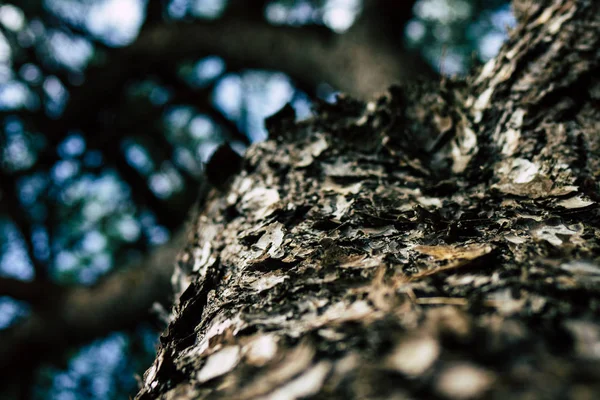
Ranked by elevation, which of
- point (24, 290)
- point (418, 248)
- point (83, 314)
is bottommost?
point (418, 248)

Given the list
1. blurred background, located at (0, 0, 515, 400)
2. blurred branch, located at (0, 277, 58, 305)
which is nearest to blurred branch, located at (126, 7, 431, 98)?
blurred background, located at (0, 0, 515, 400)

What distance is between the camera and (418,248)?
0.51m

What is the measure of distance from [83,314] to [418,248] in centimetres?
176

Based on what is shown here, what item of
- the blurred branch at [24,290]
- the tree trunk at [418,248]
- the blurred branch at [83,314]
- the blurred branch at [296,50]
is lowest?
the tree trunk at [418,248]

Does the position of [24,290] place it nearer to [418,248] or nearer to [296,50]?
[296,50]

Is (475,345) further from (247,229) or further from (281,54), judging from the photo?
(281,54)

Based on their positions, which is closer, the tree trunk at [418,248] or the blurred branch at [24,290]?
the tree trunk at [418,248]

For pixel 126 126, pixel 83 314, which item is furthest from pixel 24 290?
pixel 126 126

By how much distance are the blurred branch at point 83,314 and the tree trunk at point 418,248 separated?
3.48ft

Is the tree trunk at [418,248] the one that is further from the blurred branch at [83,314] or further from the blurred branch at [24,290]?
the blurred branch at [24,290]

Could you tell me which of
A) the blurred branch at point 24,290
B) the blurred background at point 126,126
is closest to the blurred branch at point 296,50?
the blurred background at point 126,126

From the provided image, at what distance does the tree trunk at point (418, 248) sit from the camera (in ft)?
0.97

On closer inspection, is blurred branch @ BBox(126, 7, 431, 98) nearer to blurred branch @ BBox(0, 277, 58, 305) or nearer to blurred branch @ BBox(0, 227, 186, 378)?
blurred branch @ BBox(0, 227, 186, 378)

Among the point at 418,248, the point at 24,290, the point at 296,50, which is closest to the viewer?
the point at 418,248
